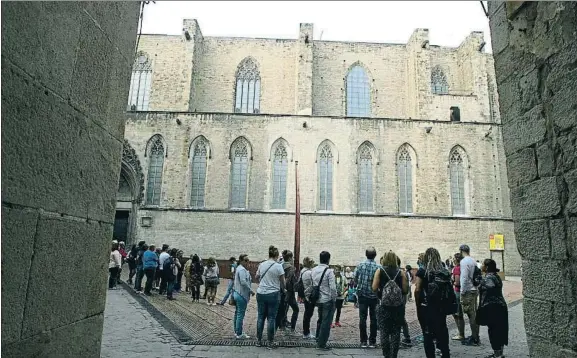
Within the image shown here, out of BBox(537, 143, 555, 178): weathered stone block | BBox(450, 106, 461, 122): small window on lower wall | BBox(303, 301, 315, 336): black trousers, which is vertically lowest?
BBox(303, 301, 315, 336): black trousers

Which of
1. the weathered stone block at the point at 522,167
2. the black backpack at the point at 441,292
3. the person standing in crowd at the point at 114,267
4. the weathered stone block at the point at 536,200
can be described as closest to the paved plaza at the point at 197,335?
the black backpack at the point at 441,292

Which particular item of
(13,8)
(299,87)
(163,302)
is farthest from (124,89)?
(299,87)

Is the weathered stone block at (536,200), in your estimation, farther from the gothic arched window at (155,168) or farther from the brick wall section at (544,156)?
the gothic arched window at (155,168)

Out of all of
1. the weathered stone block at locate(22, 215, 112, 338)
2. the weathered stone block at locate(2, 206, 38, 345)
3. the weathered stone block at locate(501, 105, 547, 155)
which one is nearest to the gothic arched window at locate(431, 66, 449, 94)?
the weathered stone block at locate(501, 105, 547, 155)

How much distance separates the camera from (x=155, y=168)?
75.5 ft

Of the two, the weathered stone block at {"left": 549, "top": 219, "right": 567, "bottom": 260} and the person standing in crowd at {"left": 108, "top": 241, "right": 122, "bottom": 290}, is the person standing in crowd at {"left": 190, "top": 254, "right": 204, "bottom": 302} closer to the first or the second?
the person standing in crowd at {"left": 108, "top": 241, "right": 122, "bottom": 290}

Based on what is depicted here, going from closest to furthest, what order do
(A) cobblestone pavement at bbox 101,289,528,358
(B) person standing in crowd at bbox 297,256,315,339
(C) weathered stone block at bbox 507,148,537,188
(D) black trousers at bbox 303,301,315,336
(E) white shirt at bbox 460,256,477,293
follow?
1. (C) weathered stone block at bbox 507,148,537,188
2. (A) cobblestone pavement at bbox 101,289,528,358
3. (B) person standing in crowd at bbox 297,256,315,339
4. (E) white shirt at bbox 460,256,477,293
5. (D) black trousers at bbox 303,301,315,336

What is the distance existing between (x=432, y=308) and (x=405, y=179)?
18899mm

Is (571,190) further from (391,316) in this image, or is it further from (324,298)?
(324,298)

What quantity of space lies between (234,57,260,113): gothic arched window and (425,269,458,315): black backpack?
1019 inches

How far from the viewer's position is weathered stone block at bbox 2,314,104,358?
2.33m

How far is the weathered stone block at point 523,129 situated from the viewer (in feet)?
10.8

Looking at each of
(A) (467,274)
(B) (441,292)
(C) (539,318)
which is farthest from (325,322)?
(C) (539,318)

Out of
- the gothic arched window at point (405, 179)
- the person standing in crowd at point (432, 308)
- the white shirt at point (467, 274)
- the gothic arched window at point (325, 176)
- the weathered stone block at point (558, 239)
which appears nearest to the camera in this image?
the weathered stone block at point (558, 239)
